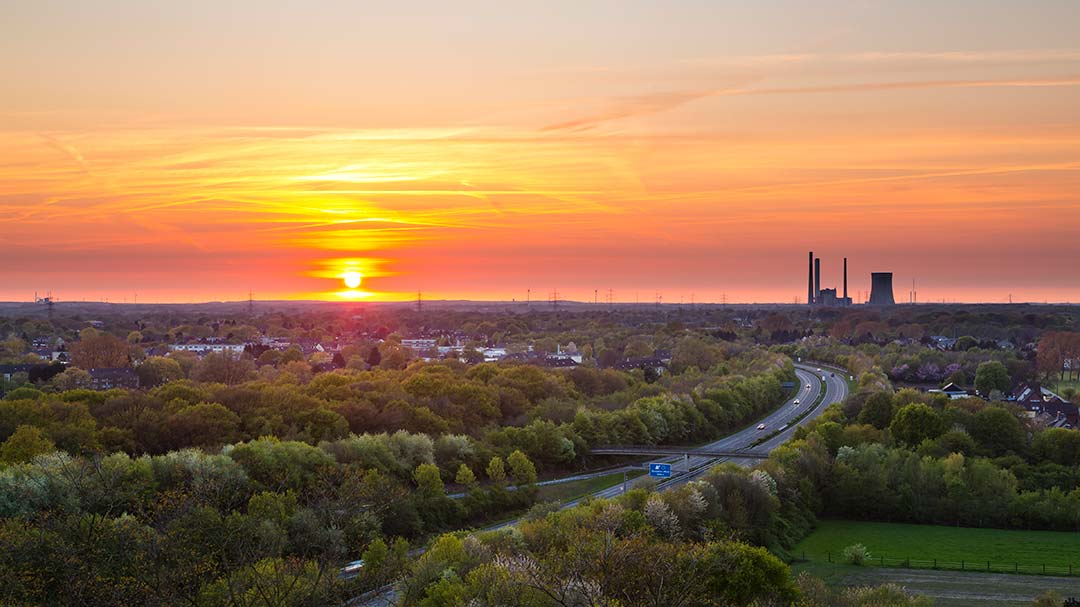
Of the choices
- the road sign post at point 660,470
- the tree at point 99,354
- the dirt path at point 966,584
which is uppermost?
the tree at point 99,354

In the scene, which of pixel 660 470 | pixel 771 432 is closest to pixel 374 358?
pixel 771 432

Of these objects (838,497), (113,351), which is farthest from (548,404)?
(113,351)

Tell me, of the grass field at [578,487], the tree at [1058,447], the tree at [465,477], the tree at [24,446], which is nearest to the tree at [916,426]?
the tree at [1058,447]

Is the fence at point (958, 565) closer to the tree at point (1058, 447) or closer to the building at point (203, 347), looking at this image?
the tree at point (1058, 447)

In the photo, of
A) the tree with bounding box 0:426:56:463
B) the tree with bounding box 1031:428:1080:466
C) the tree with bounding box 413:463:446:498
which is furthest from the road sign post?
the tree with bounding box 0:426:56:463

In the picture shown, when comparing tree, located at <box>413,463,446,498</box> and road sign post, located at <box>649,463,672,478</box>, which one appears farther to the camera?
road sign post, located at <box>649,463,672,478</box>

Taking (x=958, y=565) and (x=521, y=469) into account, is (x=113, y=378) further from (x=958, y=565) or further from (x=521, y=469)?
(x=958, y=565)

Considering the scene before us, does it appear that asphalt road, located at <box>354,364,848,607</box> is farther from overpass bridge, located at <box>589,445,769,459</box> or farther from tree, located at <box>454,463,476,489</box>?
tree, located at <box>454,463,476,489</box>
